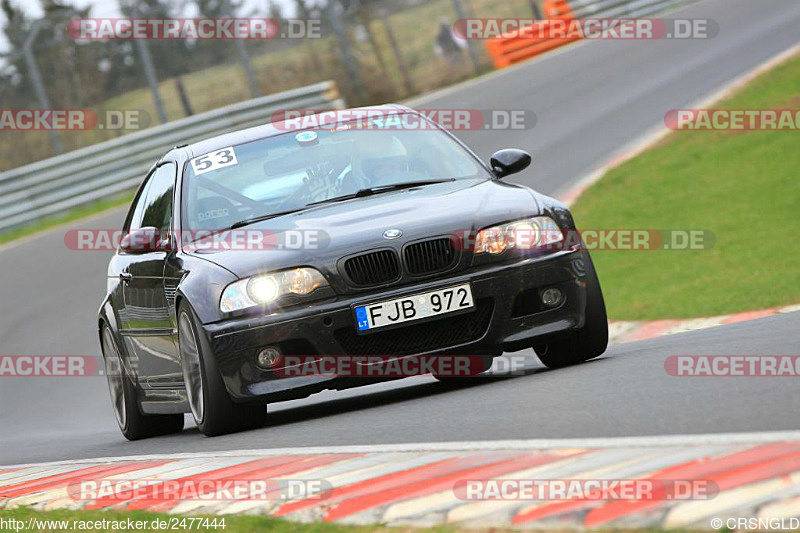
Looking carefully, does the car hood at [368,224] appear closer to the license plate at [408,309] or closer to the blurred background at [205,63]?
the license plate at [408,309]

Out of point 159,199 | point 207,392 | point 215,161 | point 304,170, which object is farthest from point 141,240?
point 207,392

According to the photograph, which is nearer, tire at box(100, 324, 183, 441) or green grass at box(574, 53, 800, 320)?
tire at box(100, 324, 183, 441)

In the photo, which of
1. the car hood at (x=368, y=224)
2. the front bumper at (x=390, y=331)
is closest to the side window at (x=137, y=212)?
the car hood at (x=368, y=224)

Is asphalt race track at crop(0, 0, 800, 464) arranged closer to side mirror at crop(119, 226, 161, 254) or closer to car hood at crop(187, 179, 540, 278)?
car hood at crop(187, 179, 540, 278)

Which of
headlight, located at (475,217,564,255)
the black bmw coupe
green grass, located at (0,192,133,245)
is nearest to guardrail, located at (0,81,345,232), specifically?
green grass, located at (0,192,133,245)

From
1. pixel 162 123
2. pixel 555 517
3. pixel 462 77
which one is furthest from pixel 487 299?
pixel 462 77

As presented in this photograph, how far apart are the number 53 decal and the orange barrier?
1928 cm

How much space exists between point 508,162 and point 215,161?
168 cm

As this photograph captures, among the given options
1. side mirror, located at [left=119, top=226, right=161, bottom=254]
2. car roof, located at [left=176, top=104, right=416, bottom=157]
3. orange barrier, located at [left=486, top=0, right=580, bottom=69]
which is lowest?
orange barrier, located at [left=486, top=0, right=580, bottom=69]

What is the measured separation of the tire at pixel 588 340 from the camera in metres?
7.35

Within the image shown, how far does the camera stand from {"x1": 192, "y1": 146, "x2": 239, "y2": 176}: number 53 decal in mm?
8164

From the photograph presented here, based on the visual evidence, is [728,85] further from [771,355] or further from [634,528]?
[634,528]

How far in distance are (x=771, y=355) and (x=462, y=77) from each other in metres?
21.1

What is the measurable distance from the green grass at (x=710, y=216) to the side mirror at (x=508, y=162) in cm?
365
